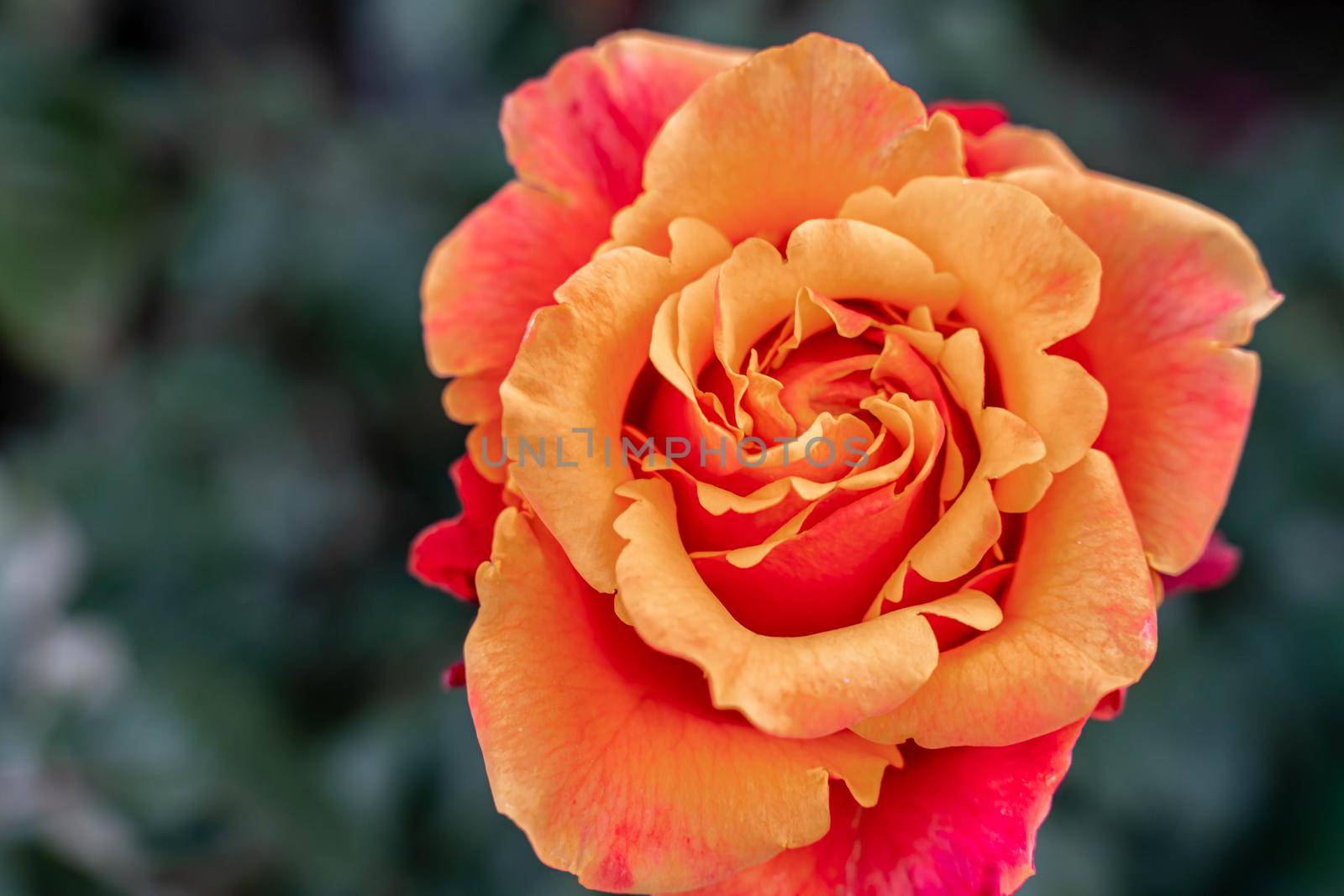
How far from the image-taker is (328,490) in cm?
209

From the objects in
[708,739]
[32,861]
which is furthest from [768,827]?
[32,861]

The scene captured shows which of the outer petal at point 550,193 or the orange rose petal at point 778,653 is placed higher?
the outer petal at point 550,193

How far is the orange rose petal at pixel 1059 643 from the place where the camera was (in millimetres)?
714

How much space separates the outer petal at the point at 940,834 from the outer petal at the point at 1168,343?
19cm

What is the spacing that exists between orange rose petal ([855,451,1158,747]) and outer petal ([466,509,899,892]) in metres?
0.07

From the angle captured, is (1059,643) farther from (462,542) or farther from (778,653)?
(462,542)

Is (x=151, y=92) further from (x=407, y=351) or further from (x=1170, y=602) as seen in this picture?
(x=1170, y=602)

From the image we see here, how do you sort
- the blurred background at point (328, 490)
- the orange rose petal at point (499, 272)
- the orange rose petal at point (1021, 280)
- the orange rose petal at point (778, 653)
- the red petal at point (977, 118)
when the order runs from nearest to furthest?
the orange rose petal at point (778, 653), the orange rose petal at point (1021, 280), the orange rose petal at point (499, 272), the red petal at point (977, 118), the blurred background at point (328, 490)

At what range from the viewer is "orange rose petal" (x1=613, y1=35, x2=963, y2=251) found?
855mm

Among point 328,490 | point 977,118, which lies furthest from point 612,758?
point 328,490

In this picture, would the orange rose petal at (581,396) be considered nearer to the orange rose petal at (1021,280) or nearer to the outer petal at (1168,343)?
the orange rose petal at (1021,280)

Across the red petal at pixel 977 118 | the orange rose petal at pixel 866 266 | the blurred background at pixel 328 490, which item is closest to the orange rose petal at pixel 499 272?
the orange rose petal at pixel 866 266

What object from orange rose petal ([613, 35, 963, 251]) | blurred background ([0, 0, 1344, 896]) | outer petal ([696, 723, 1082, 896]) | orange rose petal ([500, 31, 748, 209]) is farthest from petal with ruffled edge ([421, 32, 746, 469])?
blurred background ([0, 0, 1344, 896])

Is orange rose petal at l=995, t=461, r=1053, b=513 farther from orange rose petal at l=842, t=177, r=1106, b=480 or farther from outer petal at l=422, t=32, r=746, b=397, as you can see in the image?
outer petal at l=422, t=32, r=746, b=397
